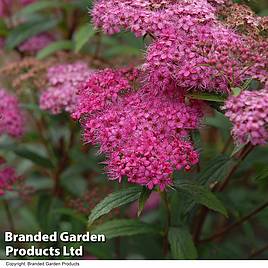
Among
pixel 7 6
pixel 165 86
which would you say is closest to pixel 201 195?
pixel 165 86

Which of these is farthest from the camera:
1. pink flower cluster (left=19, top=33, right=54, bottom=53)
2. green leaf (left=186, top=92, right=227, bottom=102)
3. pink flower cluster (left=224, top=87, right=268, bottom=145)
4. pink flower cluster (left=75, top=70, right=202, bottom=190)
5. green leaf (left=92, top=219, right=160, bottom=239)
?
pink flower cluster (left=19, top=33, right=54, bottom=53)

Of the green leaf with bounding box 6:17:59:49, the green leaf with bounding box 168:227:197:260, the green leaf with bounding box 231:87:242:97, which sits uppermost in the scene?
the green leaf with bounding box 6:17:59:49

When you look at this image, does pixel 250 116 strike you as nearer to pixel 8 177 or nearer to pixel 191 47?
pixel 191 47

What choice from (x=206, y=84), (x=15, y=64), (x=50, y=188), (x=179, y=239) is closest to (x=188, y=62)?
(x=206, y=84)

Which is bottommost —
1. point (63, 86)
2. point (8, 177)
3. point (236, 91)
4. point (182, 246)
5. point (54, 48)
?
point (182, 246)

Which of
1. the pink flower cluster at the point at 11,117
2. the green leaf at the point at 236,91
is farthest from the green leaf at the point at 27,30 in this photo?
the green leaf at the point at 236,91

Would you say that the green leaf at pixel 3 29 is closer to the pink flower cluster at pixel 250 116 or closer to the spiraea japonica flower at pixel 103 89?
the spiraea japonica flower at pixel 103 89

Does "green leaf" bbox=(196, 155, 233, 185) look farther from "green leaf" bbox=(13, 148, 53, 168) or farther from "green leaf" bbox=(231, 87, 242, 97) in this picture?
"green leaf" bbox=(13, 148, 53, 168)

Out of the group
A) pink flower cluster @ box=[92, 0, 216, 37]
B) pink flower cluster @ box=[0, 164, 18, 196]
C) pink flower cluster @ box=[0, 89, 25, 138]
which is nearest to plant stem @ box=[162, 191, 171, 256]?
pink flower cluster @ box=[92, 0, 216, 37]
